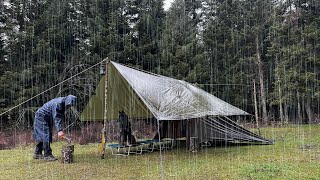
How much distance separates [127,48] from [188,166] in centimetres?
1214

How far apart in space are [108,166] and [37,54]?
12.1 metres

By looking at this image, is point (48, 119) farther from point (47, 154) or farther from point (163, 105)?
point (163, 105)

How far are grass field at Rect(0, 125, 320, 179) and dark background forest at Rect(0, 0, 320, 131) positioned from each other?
794 cm

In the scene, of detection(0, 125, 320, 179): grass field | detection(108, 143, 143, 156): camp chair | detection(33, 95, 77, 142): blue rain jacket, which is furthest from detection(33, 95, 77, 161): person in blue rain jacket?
detection(108, 143, 143, 156): camp chair

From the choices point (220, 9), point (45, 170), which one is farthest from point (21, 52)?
point (220, 9)

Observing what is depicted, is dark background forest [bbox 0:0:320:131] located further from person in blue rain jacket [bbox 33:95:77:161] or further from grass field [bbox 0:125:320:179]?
grass field [bbox 0:125:320:179]

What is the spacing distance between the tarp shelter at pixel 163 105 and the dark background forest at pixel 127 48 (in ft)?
19.9

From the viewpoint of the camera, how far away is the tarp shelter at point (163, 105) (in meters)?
6.72

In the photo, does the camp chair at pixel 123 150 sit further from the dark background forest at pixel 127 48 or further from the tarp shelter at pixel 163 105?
the dark background forest at pixel 127 48

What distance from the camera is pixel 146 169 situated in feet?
18.7

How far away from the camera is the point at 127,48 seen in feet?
56.6

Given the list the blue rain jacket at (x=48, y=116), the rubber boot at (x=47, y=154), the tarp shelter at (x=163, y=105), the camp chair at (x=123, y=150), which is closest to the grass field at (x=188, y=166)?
the rubber boot at (x=47, y=154)

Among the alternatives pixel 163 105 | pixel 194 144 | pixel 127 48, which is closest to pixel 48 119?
pixel 163 105

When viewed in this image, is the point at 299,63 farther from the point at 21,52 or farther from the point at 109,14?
the point at 21,52
